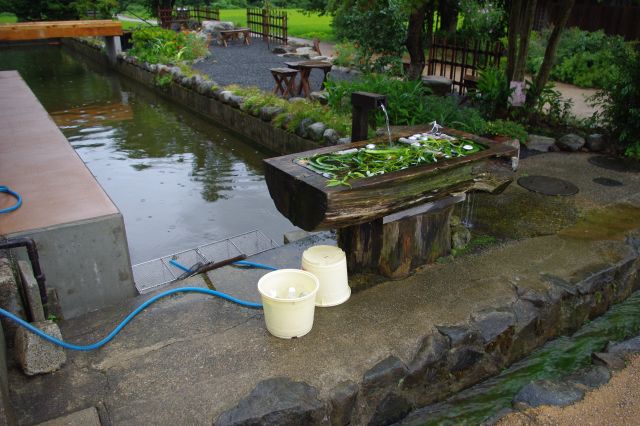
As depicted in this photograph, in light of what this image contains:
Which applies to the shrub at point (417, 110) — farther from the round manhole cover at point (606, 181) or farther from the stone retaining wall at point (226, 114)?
the round manhole cover at point (606, 181)

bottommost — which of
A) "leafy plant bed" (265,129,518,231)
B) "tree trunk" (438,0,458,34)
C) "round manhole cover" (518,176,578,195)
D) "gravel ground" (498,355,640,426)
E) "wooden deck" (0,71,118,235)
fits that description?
"gravel ground" (498,355,640,426)

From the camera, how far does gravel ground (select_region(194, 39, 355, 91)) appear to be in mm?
13633

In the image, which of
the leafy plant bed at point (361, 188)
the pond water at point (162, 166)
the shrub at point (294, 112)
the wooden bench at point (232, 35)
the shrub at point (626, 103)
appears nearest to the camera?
the leafy plant bed at point (361, 188)

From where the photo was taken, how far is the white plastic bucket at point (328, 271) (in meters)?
3.69

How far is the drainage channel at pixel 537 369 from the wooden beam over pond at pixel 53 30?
55.3 feet

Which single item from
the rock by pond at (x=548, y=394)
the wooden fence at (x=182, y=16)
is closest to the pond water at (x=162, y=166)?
the rock by pond at (x=548, y=394)

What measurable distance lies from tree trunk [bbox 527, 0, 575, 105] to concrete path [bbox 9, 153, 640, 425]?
395 cm

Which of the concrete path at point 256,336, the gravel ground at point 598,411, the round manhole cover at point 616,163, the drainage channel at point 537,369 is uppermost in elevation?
the round manhole cover at point 616,163

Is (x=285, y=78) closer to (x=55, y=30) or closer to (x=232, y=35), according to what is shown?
(x=55, y=30)

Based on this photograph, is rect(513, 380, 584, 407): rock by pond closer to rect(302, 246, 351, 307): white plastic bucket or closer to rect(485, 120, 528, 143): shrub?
rect(302, 246, 351, 307): white plastic bucket

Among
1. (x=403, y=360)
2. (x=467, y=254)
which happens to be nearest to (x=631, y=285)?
(x=467, y=254)

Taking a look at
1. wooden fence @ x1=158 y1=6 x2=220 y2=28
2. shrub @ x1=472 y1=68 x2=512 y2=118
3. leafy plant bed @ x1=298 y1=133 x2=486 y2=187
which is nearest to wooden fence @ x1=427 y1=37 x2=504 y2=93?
shrub @ x1=472 y1=68 x2=512 y2=118

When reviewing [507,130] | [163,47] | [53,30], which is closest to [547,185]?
[507,130]

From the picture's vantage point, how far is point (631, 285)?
4879 millimetres
